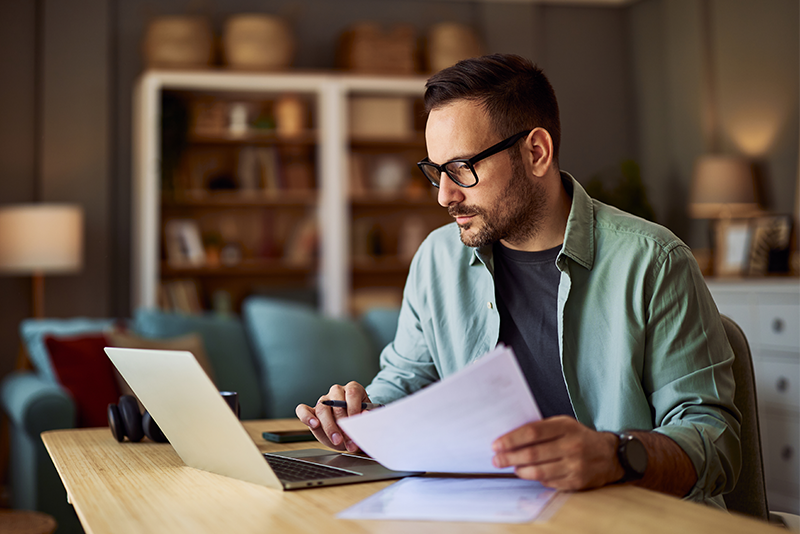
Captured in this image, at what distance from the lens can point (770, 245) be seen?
347 cm

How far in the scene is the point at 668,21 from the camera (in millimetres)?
5055

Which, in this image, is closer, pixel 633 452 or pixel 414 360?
pixel 633 452

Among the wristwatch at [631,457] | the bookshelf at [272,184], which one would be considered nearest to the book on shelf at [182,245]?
the bookshelf at [272,184]

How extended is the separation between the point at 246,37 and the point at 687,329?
391 centimetres

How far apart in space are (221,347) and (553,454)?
2.55 m

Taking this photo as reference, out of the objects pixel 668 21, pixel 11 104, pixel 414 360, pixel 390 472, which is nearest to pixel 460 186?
pixel 414 360

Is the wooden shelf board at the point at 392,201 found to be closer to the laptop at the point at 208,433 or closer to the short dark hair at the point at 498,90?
the short dark hair at the point at 498,90

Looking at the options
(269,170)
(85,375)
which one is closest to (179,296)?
(269,170)

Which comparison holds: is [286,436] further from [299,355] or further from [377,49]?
[377,49]

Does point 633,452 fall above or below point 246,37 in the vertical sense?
below

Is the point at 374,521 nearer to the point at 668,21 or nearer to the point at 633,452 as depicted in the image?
the point at 633,452

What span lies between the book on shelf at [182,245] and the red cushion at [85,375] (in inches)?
68.5

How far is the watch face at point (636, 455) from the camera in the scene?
89 centimetres

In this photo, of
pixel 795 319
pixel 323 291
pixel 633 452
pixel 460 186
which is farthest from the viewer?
pixel 323 291
